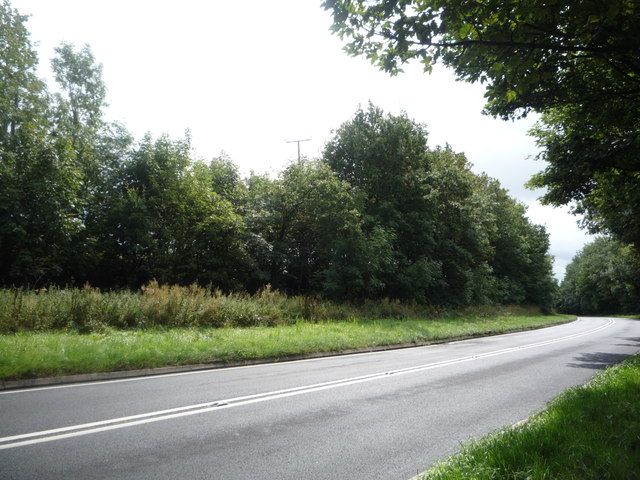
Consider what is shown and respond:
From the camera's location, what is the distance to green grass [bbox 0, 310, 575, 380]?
788 cm

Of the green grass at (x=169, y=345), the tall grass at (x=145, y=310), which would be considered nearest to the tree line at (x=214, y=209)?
the tall grass at (x=145, y=310)

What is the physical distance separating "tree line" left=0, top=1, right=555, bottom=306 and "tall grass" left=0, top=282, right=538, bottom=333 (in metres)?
5.28

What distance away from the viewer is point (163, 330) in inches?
504

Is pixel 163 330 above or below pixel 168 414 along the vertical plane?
above

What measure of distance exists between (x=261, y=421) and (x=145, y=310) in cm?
946

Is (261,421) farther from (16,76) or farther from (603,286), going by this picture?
(603,286)

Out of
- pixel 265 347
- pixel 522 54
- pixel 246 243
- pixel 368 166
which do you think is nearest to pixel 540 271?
pixel 368 166

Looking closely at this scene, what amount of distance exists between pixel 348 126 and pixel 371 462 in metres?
28.8

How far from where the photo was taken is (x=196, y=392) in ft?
22.8

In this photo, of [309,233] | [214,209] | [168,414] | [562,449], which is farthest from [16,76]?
[562,449]

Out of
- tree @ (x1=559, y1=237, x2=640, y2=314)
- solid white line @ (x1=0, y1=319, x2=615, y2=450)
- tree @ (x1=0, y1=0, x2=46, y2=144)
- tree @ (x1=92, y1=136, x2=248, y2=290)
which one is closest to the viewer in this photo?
solid white line @ (x1=0, y1=319, x2=615, y2=450)

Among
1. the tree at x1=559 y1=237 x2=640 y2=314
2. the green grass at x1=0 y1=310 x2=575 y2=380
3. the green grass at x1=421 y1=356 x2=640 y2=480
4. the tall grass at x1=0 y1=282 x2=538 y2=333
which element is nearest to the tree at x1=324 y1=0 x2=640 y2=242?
the green grass at x1=421 y1=356 x2=640 y2=480

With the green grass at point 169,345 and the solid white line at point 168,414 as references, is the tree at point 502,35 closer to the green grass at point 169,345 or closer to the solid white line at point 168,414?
the solid white line at point 168,414

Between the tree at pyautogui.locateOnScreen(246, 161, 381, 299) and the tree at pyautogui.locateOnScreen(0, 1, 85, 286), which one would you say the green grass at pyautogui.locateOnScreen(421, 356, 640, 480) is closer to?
the tree at pyautogui.locateOnScreen(246, 161, 381, 299)
